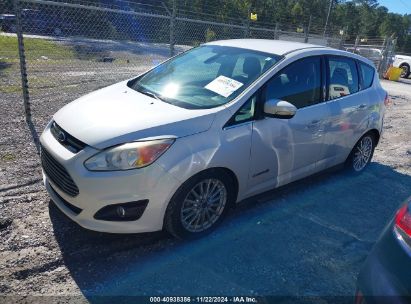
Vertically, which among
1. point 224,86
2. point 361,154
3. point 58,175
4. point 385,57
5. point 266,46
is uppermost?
point 266,46

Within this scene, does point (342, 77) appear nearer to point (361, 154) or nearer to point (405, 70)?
point (361, 154)

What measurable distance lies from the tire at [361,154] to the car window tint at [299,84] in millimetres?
1396

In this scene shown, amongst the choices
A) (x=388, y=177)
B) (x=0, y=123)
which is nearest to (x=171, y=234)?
(x=388, y=177)

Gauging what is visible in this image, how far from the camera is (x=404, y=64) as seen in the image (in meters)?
21.9

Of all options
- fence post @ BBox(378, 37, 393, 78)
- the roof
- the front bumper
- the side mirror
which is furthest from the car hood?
fence post @ BBox(378, 37, 393, 78)

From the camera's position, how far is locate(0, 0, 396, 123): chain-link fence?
28.5 feet

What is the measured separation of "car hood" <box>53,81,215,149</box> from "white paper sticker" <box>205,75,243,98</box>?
37 cm

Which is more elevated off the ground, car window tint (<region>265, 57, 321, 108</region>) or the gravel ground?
car window tint (<region>265, 57, 321, 108</region>)

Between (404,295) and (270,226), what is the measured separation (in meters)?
1.94

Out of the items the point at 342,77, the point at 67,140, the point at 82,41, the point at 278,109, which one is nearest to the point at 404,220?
the point at 278,109

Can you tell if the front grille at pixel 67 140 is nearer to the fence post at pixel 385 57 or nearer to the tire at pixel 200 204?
the tire at pixel 200 204

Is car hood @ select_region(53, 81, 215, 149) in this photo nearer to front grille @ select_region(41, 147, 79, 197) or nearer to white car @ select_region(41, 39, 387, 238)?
white car @ select_region(41, 39, 387, 238)

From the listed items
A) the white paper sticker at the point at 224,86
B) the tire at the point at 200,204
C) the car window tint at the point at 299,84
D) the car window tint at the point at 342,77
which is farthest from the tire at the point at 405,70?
the tire at the point at 200,204

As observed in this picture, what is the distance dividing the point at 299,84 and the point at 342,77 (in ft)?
3.12
